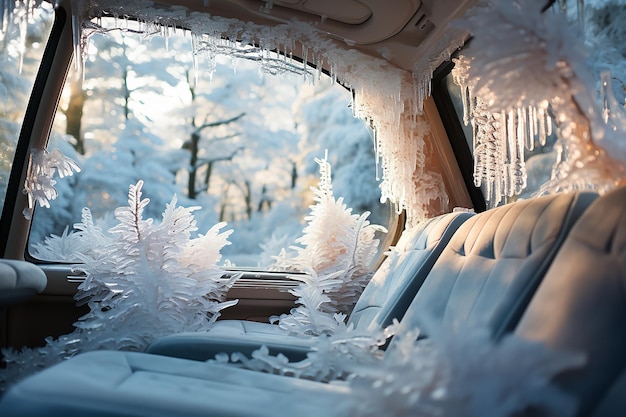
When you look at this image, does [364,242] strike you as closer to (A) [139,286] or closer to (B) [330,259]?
(B) [330,259]

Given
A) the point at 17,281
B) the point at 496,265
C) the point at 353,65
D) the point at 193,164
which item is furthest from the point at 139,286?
the point at 193,164

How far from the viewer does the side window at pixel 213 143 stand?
5848mm

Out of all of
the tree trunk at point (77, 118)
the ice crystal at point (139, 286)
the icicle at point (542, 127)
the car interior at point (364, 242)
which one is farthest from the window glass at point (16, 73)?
the tree trunk at point (77, 118)

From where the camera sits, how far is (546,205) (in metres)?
1.25

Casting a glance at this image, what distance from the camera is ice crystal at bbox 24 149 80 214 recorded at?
109 inches

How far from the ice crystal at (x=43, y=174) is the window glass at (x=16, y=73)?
4.9 inches

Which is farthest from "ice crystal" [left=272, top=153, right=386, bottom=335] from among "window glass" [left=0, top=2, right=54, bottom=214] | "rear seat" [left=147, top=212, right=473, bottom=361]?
"window glass" [left=0, top=2, right=54, bottom=214]

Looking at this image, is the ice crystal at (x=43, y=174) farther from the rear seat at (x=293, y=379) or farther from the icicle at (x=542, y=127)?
the icicle at (x=542, y=127)

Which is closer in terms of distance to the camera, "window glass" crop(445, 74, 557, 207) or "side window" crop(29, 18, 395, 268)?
"window glass" crop(445, 74, 557, 207)

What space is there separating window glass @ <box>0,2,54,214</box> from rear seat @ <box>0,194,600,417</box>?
1.87 metres

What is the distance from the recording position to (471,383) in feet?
2.43

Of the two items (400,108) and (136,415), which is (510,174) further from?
(136,415)

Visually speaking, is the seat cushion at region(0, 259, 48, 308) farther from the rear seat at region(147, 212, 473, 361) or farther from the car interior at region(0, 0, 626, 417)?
the rear seat at region(147, 212, 473, 361)

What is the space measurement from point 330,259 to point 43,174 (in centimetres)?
155
